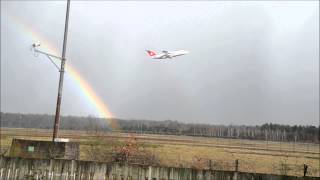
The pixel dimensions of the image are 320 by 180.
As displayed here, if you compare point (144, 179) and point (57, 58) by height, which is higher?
point (57, 58)

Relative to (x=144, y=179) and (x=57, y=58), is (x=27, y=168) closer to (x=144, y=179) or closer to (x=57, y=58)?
(x=144, y=179)

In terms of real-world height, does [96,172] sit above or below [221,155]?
above

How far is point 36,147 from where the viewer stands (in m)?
19.5

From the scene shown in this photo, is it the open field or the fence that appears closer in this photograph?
the fence

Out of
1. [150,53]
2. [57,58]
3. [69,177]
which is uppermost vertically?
[150,53]

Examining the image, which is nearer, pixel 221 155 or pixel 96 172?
pixel 96 172

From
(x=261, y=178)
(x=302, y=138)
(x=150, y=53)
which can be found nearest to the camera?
(x=261, y=178)

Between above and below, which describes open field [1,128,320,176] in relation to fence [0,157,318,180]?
below

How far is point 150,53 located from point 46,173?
37.1 m

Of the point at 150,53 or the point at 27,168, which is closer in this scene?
the point at 27,168

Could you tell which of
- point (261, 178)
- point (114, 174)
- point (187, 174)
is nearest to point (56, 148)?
point (114, 174)

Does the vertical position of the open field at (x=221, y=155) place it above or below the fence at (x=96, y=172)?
below

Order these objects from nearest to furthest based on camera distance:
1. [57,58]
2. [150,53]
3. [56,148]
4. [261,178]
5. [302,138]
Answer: [261,178] < [56,148] < [57,58] < [150,53] < [302,138]

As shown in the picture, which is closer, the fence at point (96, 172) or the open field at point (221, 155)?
the fence at point (96, 172)
